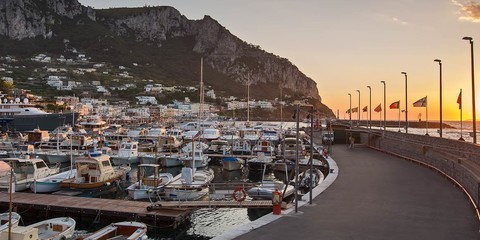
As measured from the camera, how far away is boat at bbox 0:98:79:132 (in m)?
91.7

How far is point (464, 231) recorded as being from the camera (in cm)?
1282

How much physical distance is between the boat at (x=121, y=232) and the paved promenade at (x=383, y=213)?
544 cm

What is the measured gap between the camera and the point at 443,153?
87.4 ft

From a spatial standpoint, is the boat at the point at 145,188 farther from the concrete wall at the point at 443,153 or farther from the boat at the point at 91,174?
the concrete wall at the point at 443,153

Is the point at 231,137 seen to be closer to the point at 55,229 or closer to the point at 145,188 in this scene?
the point at 145,188

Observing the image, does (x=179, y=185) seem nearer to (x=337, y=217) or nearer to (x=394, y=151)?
(x=337, y=217)

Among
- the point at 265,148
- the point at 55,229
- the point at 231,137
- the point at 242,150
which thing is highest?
the point at 231,137

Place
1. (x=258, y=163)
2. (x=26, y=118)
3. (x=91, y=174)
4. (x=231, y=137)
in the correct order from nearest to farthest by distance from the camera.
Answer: (x=91, y=174) → (x=258, y=163) → (x=231, y=137) → (x=26, y=118)

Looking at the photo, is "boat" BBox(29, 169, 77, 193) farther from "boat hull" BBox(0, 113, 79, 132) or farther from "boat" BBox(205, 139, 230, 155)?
"boat hull" BBox(0, 113, 79, 132)

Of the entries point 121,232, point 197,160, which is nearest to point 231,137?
point 197,160

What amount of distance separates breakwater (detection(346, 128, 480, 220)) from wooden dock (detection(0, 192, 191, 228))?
12.5 m

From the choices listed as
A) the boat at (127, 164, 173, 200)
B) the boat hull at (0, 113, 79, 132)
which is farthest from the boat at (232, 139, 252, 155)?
the boat hull at (0, 113, 79, 132)

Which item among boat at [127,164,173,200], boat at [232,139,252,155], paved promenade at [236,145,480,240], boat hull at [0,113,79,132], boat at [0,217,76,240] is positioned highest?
boat hull at [0,113,79,132]

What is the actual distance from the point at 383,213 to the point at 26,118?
306 feet
